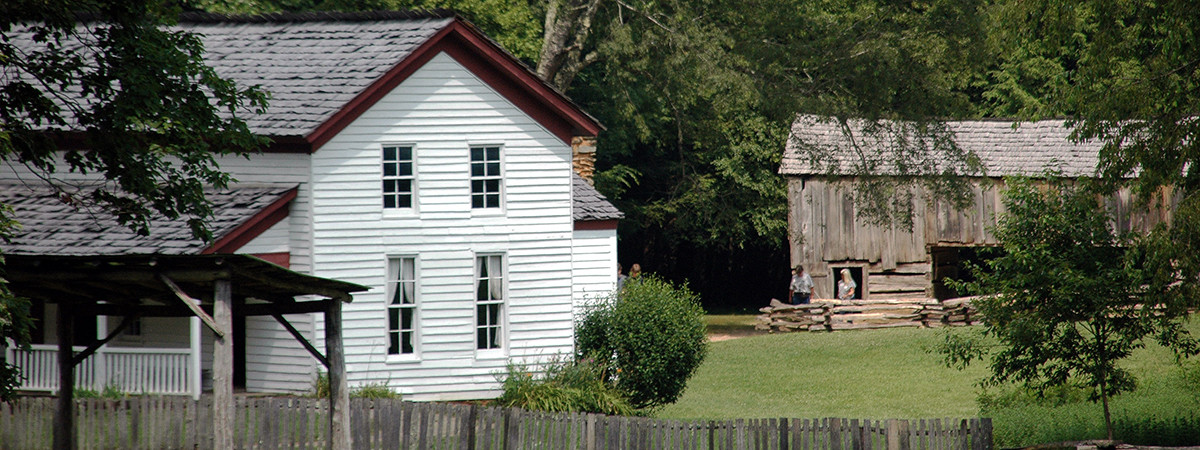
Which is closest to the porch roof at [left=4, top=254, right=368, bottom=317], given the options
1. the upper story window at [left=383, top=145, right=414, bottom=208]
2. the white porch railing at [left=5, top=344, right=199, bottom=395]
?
the white porch railing at [left=5, top=344, right=199, bottom=395]

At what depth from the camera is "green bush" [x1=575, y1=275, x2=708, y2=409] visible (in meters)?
20.8

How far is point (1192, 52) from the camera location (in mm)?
15562

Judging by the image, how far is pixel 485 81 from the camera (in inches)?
819

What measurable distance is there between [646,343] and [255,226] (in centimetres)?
657

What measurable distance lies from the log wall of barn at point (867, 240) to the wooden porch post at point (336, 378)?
76.8 ft

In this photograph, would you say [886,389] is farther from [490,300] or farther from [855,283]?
[855,283]

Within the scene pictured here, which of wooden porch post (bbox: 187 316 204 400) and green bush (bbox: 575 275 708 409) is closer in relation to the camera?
wooden porch post (bbox: 187 316 204 400)

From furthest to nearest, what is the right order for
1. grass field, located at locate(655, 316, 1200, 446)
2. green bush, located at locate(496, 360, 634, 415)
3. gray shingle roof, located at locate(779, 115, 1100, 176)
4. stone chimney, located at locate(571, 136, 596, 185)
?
gray shingle roof, located at locate(779, 115, 1100, 176)
stone chimney, located at locate(571, 136, 596, 185)
green bush, located at locate(496, 360, 634, 415)
grass field, located at locate(655, 316, 1200, 446)

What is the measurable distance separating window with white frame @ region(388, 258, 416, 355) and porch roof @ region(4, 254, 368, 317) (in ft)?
20.6

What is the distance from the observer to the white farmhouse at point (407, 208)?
20.1 m

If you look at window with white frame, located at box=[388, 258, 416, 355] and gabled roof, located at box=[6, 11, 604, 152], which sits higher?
gabled roof, located at box=[6, 11, 604, 152]

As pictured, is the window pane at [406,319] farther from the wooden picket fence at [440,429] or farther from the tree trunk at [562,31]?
the tree trunk at [562,31]

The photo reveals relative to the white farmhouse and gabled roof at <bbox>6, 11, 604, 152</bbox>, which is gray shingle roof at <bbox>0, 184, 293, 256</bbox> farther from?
gabled roof at <bbox>6, 11, 604, 152</bbox>

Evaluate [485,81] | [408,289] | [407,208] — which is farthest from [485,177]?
[408,289]
